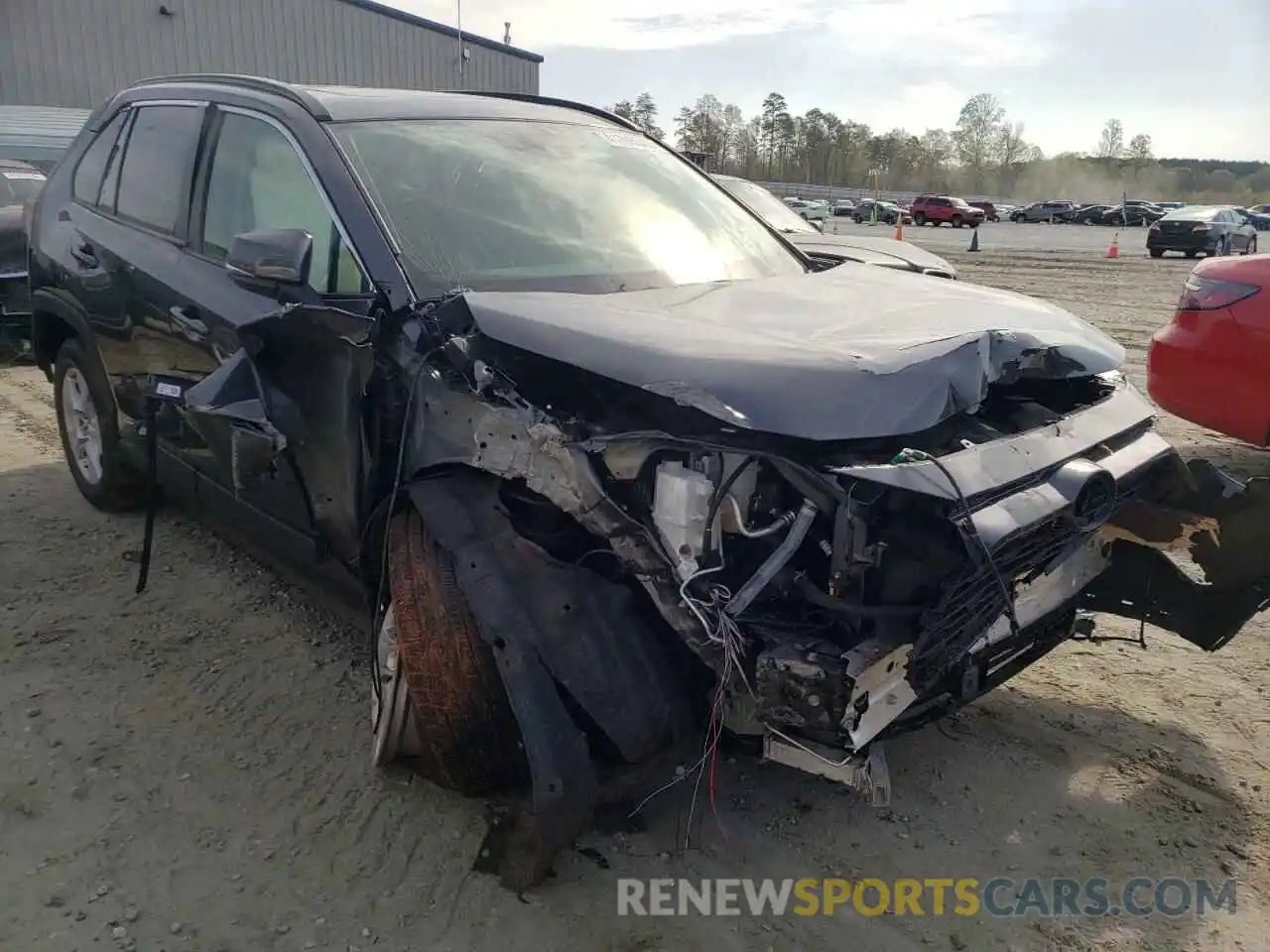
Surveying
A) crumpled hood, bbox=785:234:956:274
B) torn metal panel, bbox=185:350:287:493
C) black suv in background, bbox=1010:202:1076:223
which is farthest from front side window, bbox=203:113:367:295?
black suv in background, bbox=1010:202:1076:223

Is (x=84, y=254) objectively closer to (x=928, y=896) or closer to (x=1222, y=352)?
(x=928, y=896)

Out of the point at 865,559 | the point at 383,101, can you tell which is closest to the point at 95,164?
the point at 383,101

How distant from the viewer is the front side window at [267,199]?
9.89 feet

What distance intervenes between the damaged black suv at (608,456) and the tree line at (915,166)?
276 feet

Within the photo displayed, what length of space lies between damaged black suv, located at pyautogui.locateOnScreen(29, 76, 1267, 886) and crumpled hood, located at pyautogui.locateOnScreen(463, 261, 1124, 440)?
0.04 feet

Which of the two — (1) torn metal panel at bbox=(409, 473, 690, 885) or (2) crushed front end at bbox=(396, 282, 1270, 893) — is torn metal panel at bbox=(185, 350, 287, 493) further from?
(1) torn metal panel at bbox=(409, 473, 690, 885)

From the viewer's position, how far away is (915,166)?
98250mm

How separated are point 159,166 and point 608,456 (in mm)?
2869

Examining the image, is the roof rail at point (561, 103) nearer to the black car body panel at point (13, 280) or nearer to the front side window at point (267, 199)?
the front side window at point (267, 199)

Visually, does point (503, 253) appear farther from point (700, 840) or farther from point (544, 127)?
point (700, 840)

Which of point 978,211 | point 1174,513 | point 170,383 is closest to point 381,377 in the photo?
point 170,383

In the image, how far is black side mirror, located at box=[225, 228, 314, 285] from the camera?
2.78 metres

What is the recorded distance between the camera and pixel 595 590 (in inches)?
99.2

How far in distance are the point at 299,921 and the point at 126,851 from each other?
0.59m
